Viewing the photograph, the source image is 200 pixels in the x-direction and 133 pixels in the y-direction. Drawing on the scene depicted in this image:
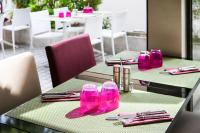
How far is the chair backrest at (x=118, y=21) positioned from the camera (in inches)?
203

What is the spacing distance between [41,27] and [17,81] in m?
3.74

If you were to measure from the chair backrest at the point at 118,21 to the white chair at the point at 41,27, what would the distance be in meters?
0.90

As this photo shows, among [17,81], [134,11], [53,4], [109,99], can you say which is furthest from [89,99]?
[53,4]

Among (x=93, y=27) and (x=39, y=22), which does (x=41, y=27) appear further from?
(x=93, y=27)

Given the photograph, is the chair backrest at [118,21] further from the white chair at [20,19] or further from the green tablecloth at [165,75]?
the green tablecloth at [165,75]

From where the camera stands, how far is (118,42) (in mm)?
5777

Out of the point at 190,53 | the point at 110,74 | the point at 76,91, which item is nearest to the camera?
the point at 76,91

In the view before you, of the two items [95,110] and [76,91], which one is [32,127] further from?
[76,91]

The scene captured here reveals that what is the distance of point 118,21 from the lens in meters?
5.24

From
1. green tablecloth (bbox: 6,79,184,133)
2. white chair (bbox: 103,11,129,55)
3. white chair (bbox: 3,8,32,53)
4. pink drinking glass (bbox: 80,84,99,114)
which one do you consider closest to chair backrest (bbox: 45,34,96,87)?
green tablecloth (bbox: 6,79,184,133)

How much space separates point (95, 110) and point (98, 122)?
0.12m

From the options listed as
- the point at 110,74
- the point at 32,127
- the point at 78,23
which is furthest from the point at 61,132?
the point at 78,23

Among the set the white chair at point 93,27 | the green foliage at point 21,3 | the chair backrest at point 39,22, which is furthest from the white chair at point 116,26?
the green foliage at point 21,3

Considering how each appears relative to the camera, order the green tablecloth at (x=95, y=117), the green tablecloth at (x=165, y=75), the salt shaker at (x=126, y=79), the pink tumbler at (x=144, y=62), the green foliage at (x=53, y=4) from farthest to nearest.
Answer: the green foliage at (x=53, y=4) → the pink tumbler at (x=144, y=62) → the green tablecloth at (x=165, y=75) → the salt shaker at (x=126, y=79) → the green tablecloth at (x=95, y=117)
